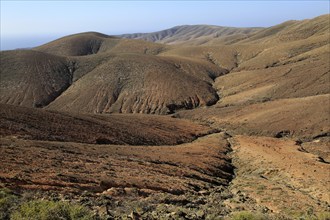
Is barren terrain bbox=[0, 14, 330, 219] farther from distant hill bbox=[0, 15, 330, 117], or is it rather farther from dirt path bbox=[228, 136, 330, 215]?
distant hill bbox=[0, 15, 330, 117]

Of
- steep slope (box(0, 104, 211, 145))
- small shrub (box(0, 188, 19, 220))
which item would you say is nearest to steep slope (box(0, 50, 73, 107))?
steep slope (box(0, 104, 211, 145))

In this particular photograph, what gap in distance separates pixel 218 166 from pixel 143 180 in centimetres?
1025

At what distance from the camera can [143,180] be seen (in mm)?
19391

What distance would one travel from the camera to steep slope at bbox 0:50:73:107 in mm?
70438

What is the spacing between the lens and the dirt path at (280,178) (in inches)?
762

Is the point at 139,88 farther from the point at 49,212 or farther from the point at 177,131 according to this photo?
the point at 49,212

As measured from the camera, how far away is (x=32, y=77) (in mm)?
77250

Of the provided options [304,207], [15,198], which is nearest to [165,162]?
→ [304,207]

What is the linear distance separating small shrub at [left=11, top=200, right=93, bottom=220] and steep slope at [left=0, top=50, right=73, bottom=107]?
60.6 meters

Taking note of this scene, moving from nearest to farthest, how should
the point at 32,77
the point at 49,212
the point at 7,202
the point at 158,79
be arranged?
the point at 49,212 → the point at 7,202 → the point at 158,79 → the point at 32,77

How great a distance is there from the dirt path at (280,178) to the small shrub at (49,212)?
27.5ft

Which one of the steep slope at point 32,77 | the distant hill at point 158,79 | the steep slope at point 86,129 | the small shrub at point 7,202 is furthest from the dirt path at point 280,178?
the steep slope at point 32,77

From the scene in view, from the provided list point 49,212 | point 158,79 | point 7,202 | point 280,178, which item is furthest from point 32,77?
point 49,212

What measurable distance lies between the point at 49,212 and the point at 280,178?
753 inches
